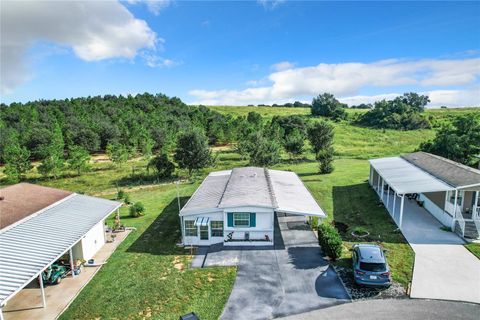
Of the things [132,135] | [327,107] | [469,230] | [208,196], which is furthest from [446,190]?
[327,107]

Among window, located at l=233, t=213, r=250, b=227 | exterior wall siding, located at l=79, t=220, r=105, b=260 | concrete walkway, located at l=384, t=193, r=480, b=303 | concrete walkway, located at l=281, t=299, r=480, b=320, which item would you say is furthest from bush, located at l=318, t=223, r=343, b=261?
exterior wall siding, located at l=79, t=220, r=105, b=260

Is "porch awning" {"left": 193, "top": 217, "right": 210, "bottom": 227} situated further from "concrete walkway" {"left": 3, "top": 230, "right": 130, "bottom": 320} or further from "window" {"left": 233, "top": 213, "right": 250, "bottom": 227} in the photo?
"concrete walkway" {"left": 3, "top": 230, "right": 130, "bottom": 320}

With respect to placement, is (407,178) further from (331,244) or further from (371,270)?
(371,270)

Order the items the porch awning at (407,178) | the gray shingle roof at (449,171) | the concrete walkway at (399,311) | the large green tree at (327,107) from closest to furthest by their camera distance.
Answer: the concrete walkway at (399,311)
the gray shingle roof at (449,171)
the porch awning at (407,178)
the large green tree at (327,107)

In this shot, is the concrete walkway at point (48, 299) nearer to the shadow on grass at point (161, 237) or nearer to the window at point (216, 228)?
the shadow on grass at point (161, 237)

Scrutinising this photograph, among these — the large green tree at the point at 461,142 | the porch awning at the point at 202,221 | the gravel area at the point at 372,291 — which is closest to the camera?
the gravel area at the point at 372,291

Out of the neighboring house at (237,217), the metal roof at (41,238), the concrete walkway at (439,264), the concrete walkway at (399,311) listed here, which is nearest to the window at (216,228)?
the neighboring house at (237,217)
